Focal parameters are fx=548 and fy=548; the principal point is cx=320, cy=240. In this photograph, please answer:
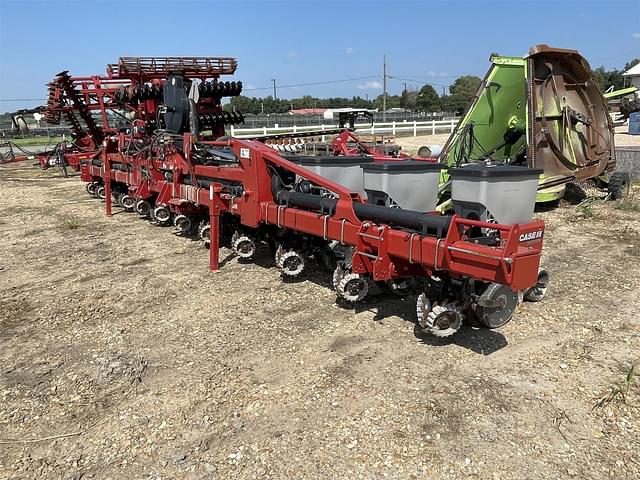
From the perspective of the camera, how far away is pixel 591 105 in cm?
858

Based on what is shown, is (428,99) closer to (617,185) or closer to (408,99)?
(408,99)

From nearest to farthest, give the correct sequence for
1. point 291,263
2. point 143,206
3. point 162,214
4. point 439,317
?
point 439,317 < point 291,263 < point 162,214 < point 143,206

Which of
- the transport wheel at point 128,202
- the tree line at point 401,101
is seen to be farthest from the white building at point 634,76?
the transport wheel at point 128,202

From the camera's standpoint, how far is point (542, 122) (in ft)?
25.1

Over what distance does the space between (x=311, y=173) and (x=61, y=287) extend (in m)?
2.88

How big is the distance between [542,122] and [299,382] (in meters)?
5.91

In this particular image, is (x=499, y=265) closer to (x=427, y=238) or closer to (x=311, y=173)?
(x=427, y=238)

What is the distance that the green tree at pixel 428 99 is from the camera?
7194cm

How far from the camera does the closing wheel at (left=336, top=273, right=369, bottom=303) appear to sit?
4203mm

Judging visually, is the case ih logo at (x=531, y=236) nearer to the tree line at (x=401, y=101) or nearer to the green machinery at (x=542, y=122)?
the green machinery at (x=542, y=122)

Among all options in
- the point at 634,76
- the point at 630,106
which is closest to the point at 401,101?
the point at 634,76

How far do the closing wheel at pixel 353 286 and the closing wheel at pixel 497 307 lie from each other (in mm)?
883

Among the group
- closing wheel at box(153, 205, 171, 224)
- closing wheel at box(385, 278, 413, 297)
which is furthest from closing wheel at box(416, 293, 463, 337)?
closing wheel at box(153, 205, 171, 224)

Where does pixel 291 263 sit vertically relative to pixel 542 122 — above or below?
below
